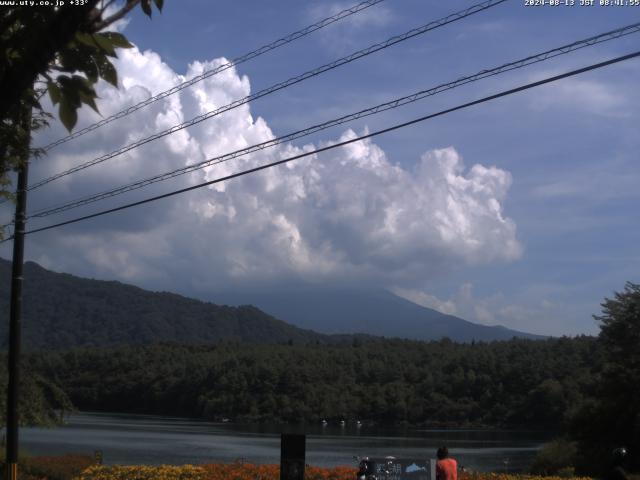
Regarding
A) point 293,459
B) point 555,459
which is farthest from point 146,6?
point 555,459

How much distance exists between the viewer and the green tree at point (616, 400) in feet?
98.4

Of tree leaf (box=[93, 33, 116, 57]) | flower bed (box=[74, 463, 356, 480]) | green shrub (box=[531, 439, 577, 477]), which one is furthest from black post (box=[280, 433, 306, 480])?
green shrub (box=[531, 439, 577, 477])

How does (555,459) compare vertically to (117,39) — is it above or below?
below

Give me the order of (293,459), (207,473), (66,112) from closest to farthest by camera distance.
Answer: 1. (66,112)
2. (293,459)
3. (207,473)

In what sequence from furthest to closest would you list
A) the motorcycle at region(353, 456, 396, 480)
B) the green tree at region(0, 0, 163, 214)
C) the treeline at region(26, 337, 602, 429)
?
the treeline at region(26, 337, 602, 429) < the motorcycle at region(353, 456, 396, 480) < the green tree at region(0, 0, 163, 214)

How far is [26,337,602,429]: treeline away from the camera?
244 ft

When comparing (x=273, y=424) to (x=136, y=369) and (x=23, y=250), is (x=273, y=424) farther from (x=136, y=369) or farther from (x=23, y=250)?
(x=23, y=250)

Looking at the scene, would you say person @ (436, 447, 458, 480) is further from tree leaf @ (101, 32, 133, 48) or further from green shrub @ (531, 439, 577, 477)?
green shrub @ (531, 439, 577, 477)

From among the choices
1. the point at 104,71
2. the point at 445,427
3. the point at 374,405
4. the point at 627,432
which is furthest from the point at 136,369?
the point at 104,71

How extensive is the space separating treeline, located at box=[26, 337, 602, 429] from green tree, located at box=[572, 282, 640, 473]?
29364 millimetres

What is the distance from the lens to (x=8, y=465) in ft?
56.1

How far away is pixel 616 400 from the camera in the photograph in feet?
104

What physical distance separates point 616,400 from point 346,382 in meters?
66.9

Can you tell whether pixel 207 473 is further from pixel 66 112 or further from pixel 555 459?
pixel 66 112
